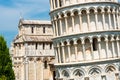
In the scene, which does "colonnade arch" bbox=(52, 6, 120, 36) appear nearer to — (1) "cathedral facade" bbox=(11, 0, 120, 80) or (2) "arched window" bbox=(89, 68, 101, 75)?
(1) "cathedral facade" bbox=(11, 0, 120, 80)

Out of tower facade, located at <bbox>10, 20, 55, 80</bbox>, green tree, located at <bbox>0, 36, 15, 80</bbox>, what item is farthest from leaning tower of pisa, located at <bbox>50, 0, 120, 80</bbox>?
tower facade, located at <bbox>10, 20, 55, 80</bbox>

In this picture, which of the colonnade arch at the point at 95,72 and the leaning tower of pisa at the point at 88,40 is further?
the leaning tower of pisa at the point at 88,40

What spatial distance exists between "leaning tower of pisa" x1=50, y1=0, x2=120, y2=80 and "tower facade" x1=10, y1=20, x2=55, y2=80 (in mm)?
20807

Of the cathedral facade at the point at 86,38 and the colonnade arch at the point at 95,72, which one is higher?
the cathedral facade at the point at 86,38

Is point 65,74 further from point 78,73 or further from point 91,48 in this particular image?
point 91,48

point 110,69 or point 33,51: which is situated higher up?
point 33,51

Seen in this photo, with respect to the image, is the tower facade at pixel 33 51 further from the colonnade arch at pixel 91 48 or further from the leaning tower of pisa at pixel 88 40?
the colonnade arch at pixel 91 48

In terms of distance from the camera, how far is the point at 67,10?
36.6 m

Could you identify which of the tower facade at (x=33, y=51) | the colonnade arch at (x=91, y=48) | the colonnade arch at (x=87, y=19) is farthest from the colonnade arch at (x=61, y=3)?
the tower facade at (x=33, y=51)

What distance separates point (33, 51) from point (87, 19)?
24.4 metres

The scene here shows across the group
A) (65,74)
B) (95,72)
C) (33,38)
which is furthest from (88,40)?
(33,38)

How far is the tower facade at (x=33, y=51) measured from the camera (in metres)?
57.5

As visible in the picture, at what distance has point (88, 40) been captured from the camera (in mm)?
35562

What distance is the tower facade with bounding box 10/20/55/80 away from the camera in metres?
57.5
